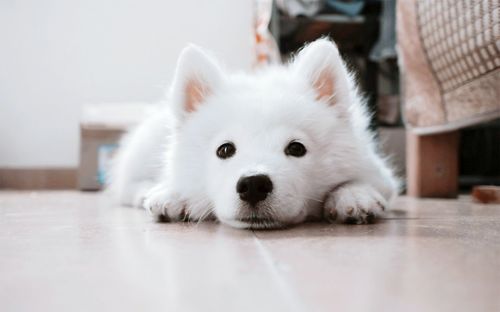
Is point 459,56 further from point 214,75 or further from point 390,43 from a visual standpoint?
point 390,43

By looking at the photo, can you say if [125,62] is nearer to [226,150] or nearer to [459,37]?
[459,37]

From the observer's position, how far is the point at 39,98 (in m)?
5.05

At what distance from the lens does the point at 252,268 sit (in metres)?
0.88

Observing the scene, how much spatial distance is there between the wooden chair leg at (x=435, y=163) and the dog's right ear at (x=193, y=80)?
1565 millimetres

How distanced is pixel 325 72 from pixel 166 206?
0.69 metres

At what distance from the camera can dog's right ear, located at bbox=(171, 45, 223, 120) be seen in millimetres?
1688

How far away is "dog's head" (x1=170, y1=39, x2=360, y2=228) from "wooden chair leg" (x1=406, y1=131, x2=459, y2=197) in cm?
131

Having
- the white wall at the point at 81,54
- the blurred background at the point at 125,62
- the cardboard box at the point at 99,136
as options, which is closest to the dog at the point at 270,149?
the blurred background at the point at 125,62

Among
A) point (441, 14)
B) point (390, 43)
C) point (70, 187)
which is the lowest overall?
point (70, 187)

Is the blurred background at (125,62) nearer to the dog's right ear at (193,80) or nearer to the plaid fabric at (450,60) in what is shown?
the plaid fabric at (450,60)

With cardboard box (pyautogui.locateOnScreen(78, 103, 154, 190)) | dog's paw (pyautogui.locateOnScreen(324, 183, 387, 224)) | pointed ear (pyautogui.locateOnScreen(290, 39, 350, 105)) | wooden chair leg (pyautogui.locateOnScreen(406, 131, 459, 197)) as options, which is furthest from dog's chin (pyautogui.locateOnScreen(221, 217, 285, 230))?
cardboard box (pyautogui.locateOnScreen(78, 103, 154, 190))

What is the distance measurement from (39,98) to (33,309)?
15.8ft

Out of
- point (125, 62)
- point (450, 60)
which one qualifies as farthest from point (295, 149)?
point (125, 62)

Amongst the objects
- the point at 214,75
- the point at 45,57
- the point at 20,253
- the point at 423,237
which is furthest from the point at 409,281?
the point at 45,57
